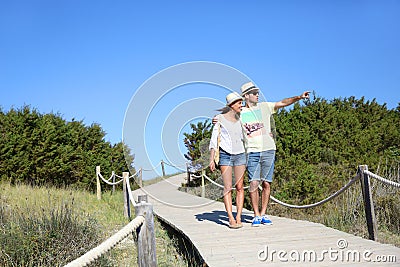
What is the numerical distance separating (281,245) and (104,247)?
2450 mm

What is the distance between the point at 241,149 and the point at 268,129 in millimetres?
454

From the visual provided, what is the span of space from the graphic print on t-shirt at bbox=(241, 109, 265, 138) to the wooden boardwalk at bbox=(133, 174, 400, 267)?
1304 mm

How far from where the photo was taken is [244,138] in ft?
17.9

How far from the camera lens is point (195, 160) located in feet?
33.2

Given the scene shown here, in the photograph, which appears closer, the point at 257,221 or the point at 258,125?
the point at 258,125

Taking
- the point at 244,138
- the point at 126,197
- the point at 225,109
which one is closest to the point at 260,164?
the point at 244,138

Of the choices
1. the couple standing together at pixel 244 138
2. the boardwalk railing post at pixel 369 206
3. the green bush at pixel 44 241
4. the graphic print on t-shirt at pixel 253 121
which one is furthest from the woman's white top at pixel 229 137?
the green bush at pixel 44 241

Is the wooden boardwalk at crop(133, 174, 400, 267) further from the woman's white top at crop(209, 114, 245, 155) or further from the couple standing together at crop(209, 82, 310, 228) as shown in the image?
the woman's white top at crop(209, 114, 245, 155)

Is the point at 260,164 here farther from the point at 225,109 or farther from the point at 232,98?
the point at 232,98

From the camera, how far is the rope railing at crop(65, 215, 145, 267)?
2645 millimetres

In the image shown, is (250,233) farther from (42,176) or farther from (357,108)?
(357,108)

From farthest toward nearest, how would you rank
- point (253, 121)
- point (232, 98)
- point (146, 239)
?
point (253, 121) < point (232, 98) < point (146, 239)

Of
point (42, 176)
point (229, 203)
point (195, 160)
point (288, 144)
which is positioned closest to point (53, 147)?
point (42, 176)

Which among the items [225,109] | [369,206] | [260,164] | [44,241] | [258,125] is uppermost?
[225,109]
